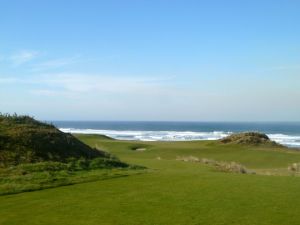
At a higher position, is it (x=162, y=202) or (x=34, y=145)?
(x=34, y=145)

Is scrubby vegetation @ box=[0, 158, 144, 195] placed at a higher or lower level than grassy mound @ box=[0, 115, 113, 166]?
lower

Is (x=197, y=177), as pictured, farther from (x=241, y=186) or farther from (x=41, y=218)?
(x=41, y=218)

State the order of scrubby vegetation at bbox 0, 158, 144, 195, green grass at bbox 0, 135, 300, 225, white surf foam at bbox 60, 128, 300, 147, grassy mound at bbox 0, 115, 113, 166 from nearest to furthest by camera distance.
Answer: green grass at bbox 0, 135, 300, 225
scrubby vegetation at bbox 0, 158, 144, 195
grassy mound at bbox 0, 115, 113, 166
white surf foam at bbox 60, 128, 300, 147

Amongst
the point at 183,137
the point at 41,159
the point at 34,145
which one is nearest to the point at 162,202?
the point at 41,159

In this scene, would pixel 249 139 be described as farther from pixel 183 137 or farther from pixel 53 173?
pixel 183 137

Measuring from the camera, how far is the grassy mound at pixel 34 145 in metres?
20.0

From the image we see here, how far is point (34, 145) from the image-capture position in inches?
834

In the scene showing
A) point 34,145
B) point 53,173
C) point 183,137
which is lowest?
point 53,173

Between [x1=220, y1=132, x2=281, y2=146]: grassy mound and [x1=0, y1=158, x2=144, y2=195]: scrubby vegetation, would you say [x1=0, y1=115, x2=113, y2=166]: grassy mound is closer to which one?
[x1=0, y1=158, x2=144, y2=195]: scrubby vegetation

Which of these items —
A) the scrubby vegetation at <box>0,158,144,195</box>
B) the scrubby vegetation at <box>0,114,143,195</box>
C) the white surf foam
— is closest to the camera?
the scrubby vegetation at <box>0,158,144,195</box>

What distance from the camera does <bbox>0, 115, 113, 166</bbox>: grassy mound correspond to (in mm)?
20000

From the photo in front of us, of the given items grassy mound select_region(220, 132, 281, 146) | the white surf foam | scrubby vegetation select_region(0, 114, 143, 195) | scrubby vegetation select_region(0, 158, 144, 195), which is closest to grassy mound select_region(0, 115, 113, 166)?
scrubby vegetation select_region(0, 114, 143, 195)

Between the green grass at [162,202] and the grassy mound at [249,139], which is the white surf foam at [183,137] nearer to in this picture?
the grassy mound at [249,139]

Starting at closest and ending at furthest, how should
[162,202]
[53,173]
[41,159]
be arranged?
[162,202]
[53,173]
[41,159]
